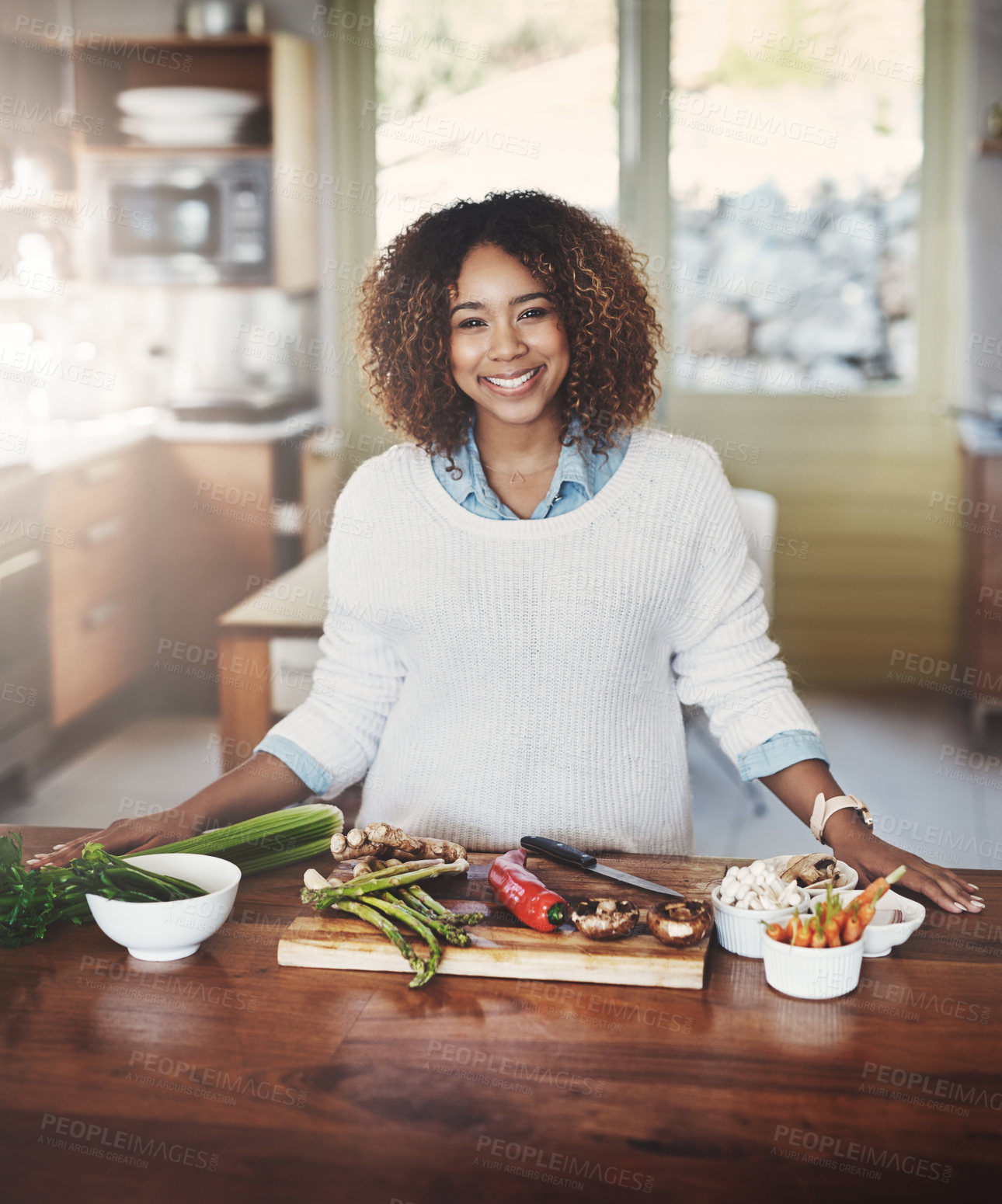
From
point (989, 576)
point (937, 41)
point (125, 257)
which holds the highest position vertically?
point (937, 41)

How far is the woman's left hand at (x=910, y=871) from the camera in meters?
1.22

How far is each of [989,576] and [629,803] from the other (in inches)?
110

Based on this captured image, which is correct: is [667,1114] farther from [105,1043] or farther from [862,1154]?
[105,1043]

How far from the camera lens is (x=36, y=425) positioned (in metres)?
4.27

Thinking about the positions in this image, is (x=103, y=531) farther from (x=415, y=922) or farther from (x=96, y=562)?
(x=415, y=922)

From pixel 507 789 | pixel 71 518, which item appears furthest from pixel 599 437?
pixel 71 518

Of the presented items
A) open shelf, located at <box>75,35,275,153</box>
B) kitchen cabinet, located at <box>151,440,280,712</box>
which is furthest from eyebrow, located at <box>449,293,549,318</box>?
open shelf, located at <box>75,35,275,153</box>

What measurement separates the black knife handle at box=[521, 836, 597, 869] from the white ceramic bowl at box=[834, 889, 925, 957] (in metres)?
0.26

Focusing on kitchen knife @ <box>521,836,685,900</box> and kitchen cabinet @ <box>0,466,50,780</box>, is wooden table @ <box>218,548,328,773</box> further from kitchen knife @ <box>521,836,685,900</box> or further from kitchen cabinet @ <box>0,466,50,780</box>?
kitchen knife @ <box>521,836,685,900</box>

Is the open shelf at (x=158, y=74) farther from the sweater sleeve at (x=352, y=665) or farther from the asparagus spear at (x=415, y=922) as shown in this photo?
the asparagus spear at (x=415, y=922)

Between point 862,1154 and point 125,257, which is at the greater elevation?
point 125,257

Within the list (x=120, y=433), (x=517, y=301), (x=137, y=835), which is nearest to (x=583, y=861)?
(x=137, y=835)

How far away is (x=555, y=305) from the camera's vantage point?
1.61m

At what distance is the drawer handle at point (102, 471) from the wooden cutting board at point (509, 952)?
3.07 m
